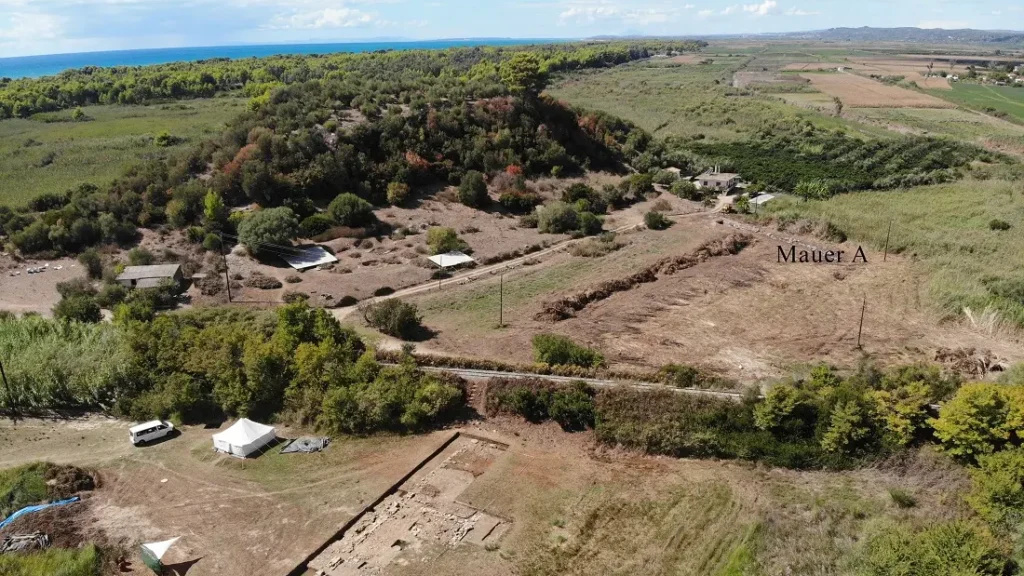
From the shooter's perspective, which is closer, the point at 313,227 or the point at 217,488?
the point at 217,488

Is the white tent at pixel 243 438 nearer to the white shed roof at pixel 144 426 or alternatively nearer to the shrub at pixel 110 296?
the white shed roof at pixel 144 426

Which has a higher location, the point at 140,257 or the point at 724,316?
the point at 140,257

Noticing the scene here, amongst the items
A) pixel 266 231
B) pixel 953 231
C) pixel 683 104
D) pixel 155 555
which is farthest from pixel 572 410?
pixel 683 104

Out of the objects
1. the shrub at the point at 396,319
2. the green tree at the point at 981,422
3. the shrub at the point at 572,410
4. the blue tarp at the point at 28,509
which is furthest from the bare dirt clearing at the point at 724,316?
the blue tarp at the point at 28,509

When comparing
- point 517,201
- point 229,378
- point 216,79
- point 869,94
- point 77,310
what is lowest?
point 229,378

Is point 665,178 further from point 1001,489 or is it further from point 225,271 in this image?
point 1001,489

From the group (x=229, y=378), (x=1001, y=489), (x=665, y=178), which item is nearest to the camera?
(x=1001, y=489)

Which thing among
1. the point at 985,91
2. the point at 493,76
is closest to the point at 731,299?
the point at 493,76
